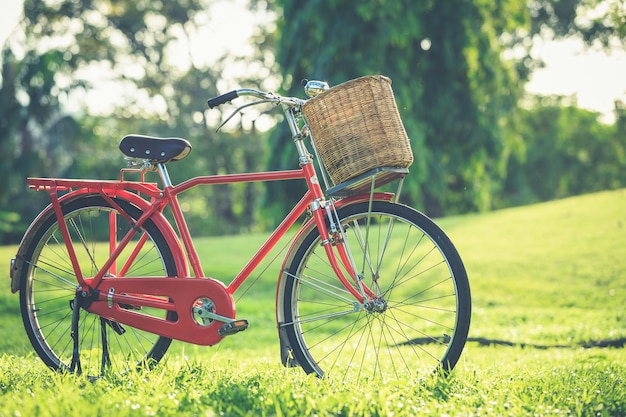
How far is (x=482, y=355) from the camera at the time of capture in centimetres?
548

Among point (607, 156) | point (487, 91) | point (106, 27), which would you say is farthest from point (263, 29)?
→ point (607, 156)

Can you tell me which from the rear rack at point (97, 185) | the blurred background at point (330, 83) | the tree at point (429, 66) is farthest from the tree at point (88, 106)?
the rear rack at point (97, 185)

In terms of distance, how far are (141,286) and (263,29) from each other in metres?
23.4

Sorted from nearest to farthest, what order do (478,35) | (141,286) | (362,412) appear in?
1. (362,412)
2. (141,286)
3. (478,35)

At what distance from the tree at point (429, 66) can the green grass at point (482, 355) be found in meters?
2.12

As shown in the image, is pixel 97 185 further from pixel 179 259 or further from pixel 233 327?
pixel 233 327

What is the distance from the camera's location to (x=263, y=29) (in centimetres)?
2594

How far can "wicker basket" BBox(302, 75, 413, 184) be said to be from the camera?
317 cm

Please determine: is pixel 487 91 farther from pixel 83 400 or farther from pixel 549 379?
pixel 83 400

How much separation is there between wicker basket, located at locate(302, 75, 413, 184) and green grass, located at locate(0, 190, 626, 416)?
995mm

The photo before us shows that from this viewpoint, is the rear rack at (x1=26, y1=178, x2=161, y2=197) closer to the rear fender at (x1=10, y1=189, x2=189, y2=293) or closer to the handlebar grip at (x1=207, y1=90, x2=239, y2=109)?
the rear fender at (x1=10, y1=189, x2=189, y2=293)

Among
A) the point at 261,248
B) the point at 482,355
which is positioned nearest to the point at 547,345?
the point at 482,355

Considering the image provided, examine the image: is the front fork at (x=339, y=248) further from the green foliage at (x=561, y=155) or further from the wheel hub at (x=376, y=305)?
the green foliage at (x=561, y=155)

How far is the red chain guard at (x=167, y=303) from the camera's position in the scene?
11.2ft
